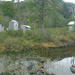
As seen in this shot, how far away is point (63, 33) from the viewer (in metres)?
24.6

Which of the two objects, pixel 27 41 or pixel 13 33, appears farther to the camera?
pixel 13 33

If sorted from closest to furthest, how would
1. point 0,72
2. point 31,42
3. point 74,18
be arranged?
point 0,72
point 31,42
point 74,18

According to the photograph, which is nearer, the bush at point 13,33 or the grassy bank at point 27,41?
the grassy bank at point 27,41

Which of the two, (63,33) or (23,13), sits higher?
(23,13)

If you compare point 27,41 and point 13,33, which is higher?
point 13,33

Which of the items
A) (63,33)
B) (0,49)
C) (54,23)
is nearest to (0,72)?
(0,49)

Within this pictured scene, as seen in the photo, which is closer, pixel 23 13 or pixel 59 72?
pixel 59 72

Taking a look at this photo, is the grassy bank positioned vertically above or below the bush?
below

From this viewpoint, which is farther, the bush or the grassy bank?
the bush

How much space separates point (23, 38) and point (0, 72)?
10.6 metres

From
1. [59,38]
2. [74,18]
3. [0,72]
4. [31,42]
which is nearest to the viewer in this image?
[0,72]

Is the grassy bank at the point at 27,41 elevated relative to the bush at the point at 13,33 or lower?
lower

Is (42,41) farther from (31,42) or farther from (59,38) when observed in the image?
(59,38)

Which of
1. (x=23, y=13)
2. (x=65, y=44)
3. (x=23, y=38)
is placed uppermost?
(x=23, y=13)
